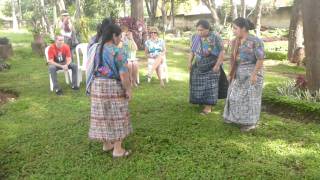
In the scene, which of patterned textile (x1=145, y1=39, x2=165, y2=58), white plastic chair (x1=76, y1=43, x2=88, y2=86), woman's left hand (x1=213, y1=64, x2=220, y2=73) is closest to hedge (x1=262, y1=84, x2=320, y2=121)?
woman's left hand (x1=213, y1=64, x2=220, y2=73)

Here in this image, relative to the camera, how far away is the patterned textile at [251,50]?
226 inches

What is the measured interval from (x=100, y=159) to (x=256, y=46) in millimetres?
2732

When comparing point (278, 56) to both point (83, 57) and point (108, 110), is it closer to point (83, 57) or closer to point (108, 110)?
point (83, 57)

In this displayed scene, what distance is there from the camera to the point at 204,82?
22.6 feet

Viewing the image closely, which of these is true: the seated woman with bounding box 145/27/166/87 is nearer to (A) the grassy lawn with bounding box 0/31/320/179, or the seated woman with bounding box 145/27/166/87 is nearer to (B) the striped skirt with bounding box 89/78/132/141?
(A) the grassy lawn with bounding box 0/31/320/179

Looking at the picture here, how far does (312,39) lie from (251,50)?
228 centimetres

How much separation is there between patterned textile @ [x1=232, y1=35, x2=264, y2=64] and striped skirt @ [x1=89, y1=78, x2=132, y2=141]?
6.56 ft

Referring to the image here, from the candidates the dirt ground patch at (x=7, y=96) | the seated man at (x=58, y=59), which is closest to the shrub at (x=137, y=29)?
the seated man at (x=58, y=59)

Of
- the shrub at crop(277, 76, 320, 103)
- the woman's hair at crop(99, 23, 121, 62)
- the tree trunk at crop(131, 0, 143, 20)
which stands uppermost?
the tree trunk at crop(131, 0, 143, 20)

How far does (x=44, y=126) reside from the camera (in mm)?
6672

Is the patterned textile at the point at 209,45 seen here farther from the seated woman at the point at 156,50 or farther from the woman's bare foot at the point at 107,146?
the seated woman at the point at 156,50

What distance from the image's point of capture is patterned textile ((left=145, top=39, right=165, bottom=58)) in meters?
9.52

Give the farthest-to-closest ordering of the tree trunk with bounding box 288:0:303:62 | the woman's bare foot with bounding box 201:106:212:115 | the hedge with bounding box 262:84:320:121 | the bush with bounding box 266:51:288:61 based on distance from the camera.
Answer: the bush with bounding box 266:51:288:61
the tree trunk with bounding box 288:0:303:62
the woman's bare foot with bounding box 201:106:212:115
the hedge with bounding box 262:84:320:121

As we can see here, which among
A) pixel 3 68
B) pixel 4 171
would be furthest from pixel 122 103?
pixel 3 68
